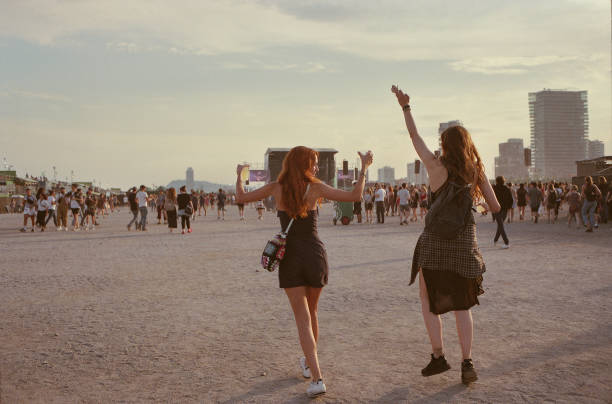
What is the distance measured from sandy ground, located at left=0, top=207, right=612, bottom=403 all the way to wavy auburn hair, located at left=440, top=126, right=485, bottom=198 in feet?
4.99

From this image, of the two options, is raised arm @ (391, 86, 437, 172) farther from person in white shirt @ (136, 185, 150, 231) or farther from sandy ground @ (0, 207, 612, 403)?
person in white shirt @ (136, 185, 150, 231)

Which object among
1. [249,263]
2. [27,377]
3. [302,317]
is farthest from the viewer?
[249,263]

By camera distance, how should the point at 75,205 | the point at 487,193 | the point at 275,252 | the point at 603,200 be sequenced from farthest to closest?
1. the point at 75,205
2. the point at 603,200
3. the point at 487,193
4. the point at 275,252

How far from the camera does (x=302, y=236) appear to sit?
4008 mm

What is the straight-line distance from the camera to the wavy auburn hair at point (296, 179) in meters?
3.96

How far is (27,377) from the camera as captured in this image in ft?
14.3

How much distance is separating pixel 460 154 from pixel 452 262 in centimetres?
78

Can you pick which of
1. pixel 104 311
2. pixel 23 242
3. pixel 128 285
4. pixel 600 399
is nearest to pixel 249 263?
pixel 128 285

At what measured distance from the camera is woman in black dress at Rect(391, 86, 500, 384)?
405 centimetres

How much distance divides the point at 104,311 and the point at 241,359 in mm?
2740

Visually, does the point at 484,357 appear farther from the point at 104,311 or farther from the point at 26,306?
the point at 26,306

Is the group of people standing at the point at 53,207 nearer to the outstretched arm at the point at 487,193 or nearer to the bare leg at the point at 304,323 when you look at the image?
the bare leg at the point at 304,323

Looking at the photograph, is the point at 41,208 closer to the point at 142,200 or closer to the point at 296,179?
the point at 142,200

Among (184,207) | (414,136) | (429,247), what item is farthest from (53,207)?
(429,247)
